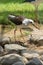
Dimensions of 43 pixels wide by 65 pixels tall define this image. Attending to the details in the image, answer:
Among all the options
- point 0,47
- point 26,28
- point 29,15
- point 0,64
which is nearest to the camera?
point 0,64

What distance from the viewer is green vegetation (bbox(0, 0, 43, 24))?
687cm

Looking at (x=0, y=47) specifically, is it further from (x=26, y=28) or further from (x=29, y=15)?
(x=29, y=15)

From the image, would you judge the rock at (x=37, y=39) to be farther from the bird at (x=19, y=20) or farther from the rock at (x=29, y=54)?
the bird at (x=19, y=20)

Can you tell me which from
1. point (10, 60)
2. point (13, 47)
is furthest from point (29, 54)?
point (10, 60)

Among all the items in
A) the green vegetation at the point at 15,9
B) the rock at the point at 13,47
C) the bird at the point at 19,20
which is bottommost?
the green vegetation at the point at 15,9

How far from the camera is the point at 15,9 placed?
7.44 m

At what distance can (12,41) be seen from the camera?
5031 mm

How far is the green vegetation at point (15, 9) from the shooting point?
270 inches

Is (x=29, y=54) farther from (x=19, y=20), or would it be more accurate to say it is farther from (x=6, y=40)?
(x=19, y=20)

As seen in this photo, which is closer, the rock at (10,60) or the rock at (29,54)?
the rock at (10,60)

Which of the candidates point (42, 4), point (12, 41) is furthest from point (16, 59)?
point (42, 4)

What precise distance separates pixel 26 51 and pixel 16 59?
25.5 inches

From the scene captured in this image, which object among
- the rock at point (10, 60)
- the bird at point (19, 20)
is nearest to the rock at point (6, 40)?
the rock at point (10, 60)

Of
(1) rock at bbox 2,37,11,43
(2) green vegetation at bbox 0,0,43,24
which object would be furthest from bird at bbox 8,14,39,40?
(1) rock at bbox 2,37,11,43
